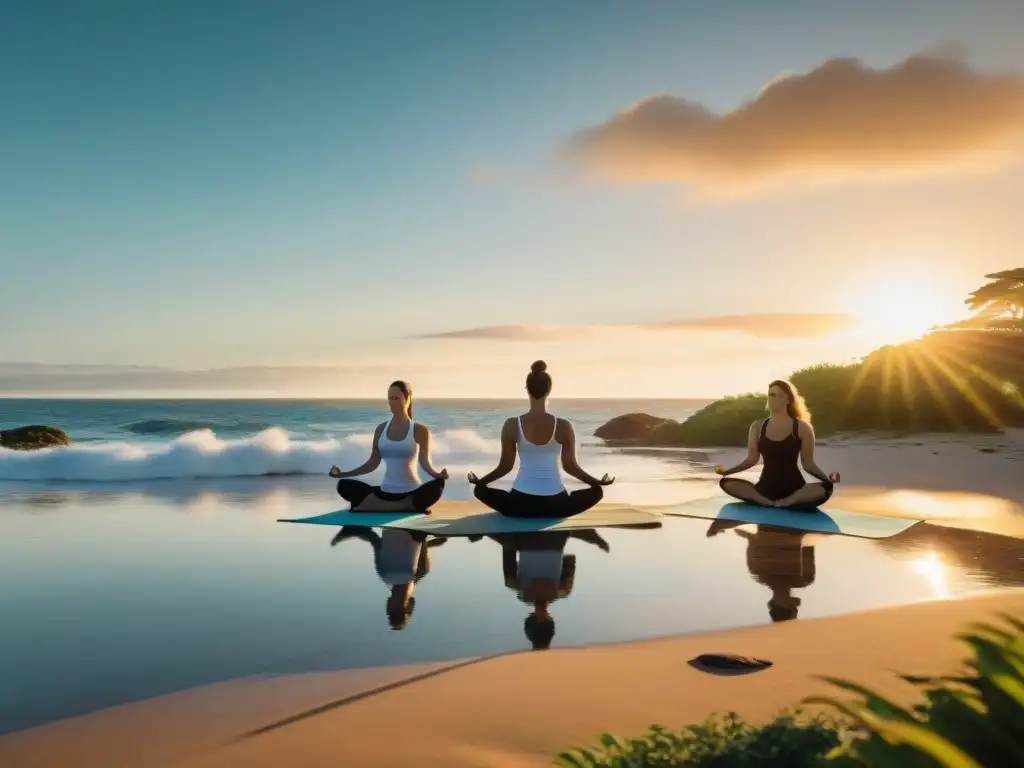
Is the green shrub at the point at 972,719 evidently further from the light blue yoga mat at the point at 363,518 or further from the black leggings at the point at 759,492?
the black leggings at the point at 759,492

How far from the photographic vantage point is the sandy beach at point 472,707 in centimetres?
375

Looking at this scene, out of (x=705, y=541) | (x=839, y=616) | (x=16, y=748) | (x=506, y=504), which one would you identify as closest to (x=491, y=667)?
(x=16, y=748)

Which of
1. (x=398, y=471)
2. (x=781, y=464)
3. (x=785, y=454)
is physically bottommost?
(x=398, y=471)

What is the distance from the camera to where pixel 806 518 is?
453 inches

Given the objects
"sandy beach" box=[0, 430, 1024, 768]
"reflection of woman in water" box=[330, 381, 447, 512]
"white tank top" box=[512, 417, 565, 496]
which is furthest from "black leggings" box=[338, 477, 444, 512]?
"sandy beach" box=[0, 430, 1024, 768]

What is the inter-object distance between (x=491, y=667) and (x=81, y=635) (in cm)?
294

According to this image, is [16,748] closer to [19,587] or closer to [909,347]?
[19,587]

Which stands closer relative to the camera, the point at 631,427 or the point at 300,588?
the point at 300,588

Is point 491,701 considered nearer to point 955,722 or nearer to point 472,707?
point 472,707

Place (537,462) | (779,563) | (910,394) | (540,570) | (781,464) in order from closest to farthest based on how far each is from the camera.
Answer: (540,570), (779,563), (537,462), (781,464), (910,394)

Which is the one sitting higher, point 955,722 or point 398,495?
point 955,722

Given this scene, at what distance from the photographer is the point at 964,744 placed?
1.83 meters

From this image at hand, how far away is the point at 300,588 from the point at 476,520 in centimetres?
429

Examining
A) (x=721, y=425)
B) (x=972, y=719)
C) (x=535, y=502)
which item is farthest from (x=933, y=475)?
(x=972, y=719)
